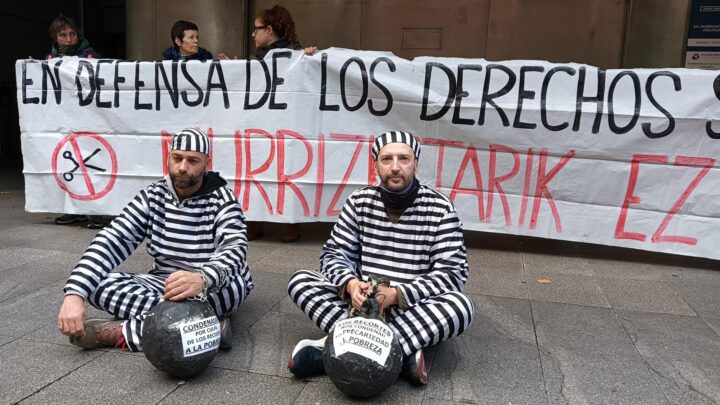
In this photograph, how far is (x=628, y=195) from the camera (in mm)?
4926

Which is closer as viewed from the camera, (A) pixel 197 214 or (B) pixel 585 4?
(A) pixel 197 214

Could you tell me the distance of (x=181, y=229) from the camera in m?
3.01

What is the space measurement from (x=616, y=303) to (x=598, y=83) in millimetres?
2045

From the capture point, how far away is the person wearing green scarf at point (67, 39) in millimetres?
5578

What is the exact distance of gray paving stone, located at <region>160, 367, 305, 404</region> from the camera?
2.45 meters

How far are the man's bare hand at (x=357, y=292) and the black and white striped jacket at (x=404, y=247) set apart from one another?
11 centimetres

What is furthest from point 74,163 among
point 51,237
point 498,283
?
point 498,283

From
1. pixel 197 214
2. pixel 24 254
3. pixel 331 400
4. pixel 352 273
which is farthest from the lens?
pixel 24 254

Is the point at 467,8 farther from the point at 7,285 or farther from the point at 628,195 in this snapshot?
the point at 7,285

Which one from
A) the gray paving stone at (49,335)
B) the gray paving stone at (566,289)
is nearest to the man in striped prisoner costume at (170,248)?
the gray paving stone at (49,335)

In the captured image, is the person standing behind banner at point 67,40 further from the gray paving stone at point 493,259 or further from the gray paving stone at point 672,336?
the gray paving stone at point 672,336

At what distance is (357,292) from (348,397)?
1.54 feet

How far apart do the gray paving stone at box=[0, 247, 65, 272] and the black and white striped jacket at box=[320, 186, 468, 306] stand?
303cm

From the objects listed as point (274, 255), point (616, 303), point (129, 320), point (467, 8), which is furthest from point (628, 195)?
point (467, 8)
